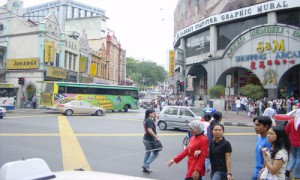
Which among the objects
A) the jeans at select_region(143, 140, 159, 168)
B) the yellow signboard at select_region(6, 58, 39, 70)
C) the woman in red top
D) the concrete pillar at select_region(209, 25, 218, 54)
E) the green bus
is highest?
the concrete pillar at select_region(209, 25, 218, 54)

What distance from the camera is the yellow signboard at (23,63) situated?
115ft

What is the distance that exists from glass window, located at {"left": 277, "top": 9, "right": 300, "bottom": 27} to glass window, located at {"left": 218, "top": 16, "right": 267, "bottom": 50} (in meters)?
1.60

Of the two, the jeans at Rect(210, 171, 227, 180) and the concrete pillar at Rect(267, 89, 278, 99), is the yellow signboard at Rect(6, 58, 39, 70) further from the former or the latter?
the jeans at Rect(210, 171, 227, 180)

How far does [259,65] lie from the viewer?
28.9 metres

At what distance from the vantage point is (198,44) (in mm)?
37844

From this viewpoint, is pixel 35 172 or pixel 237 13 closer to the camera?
pixel 35 172

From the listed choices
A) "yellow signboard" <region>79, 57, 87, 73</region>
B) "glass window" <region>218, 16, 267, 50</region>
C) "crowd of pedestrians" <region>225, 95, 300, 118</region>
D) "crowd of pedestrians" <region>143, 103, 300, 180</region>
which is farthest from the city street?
"yellow signboard" <region>79, 57, 87, 73</region>

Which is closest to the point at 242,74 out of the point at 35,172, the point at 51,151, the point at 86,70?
the point at 86,70

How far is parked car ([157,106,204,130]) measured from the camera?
15547 millimetres

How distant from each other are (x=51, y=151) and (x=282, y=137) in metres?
7.59

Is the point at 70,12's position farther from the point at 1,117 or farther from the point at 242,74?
the point at 1,117

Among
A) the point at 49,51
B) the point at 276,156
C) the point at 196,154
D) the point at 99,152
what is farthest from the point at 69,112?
the point at 276,156

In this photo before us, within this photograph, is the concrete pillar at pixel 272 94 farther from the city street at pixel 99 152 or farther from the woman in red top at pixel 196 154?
the woman in red top at pixel 196 154

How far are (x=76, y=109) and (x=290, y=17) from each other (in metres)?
22.7
